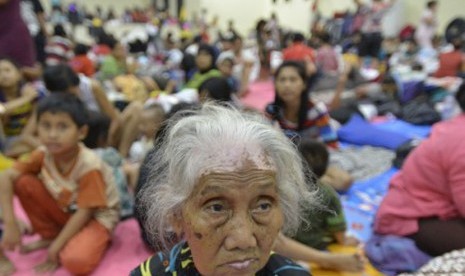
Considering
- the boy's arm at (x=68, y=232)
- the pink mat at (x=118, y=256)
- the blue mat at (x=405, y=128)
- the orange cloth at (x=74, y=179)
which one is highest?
the orange cloth at (x=74, y=179)

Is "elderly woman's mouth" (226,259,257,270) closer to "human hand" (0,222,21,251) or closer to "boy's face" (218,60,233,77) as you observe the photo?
"human hand" (0,222,21,251)

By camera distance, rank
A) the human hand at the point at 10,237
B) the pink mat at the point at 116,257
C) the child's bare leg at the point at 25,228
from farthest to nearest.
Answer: the child's bare leg at the point at 25,228, the pink mat at the point at 116,257, the human hand at the point at 10,237

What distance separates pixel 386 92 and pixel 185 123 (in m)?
5.00

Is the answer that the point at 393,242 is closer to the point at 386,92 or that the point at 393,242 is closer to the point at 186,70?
the point at 386,92

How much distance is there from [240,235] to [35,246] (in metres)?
1.89

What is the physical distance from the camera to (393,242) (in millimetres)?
2344

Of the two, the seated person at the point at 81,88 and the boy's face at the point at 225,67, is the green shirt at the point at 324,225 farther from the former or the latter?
the boy's face at the point at 225,67

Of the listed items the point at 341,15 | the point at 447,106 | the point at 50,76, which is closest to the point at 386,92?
the point at 447,106

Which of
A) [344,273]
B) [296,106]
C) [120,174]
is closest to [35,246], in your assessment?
[120,174]

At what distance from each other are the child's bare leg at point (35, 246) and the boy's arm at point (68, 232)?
7.6 inches

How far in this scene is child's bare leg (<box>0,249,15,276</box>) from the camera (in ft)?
7.50

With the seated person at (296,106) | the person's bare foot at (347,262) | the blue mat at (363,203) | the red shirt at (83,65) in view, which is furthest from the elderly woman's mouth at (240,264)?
the red shirt at (83,65)

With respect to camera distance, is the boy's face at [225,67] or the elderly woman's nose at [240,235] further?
the boy's face at [225,67]

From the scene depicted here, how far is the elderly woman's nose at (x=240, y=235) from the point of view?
985 mm
